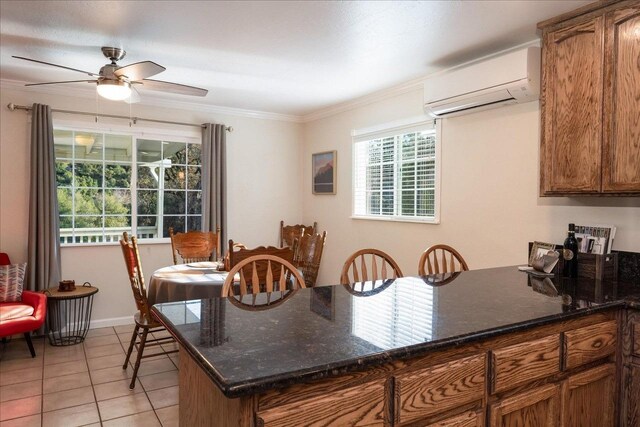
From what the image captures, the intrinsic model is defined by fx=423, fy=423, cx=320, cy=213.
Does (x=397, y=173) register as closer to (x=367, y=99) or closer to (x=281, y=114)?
(x=367, y=99)

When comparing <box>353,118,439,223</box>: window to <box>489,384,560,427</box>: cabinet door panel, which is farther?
<box>353,118,439,223</box>: window

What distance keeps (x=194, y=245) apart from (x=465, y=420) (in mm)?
3557

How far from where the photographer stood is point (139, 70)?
282cm

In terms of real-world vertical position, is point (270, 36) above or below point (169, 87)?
above

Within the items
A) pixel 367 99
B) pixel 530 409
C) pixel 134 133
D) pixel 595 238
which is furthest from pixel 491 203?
pixel 134 133

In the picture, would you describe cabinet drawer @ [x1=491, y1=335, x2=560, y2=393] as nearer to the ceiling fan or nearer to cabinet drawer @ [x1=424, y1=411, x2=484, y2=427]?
cabinet drawer @ [x1=424, y1=411, x2=484, y2=427]

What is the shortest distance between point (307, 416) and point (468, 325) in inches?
26.1

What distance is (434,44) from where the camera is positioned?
3.01m

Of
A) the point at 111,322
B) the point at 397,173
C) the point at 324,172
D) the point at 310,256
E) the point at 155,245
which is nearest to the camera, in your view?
the point at 310,256

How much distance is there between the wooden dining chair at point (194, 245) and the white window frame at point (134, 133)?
60 centimetres

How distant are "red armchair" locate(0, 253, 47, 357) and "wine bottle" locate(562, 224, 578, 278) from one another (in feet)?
13.2

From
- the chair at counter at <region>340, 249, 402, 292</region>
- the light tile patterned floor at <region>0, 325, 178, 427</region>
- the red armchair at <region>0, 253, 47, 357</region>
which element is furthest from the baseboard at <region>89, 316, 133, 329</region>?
the chair at counter at <region>340, 249, 402, 292</region>

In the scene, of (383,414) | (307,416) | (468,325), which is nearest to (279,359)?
(307,416)

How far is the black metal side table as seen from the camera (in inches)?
156
